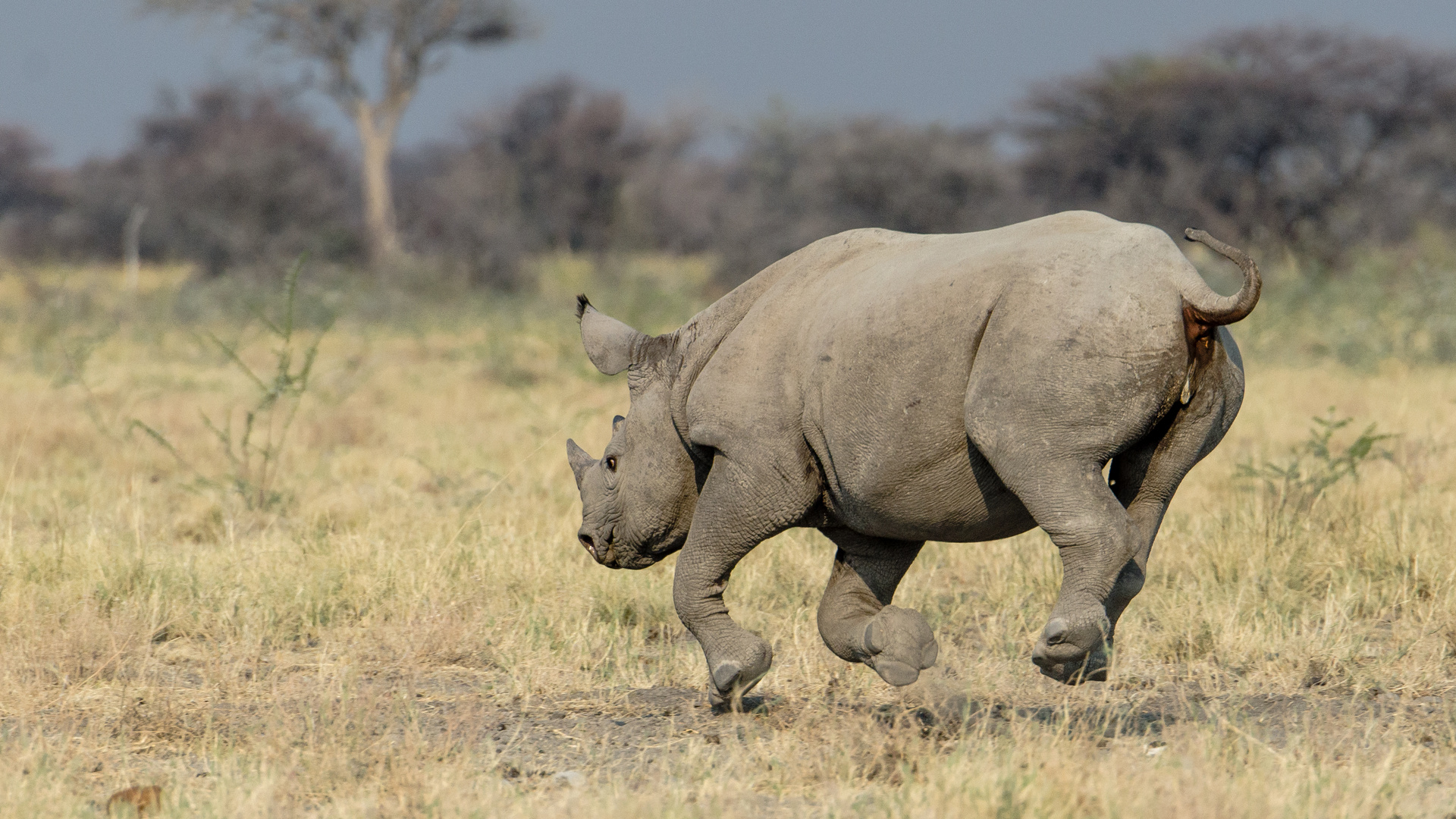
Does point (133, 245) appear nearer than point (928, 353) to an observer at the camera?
No

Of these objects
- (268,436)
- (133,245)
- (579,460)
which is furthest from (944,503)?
(133,245)

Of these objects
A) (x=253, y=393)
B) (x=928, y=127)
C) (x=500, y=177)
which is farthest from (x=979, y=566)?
(x=500, y=177)

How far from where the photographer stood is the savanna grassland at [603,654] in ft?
10.8

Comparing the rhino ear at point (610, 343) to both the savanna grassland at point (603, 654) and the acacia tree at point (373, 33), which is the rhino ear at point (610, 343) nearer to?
the savanna grassland at point (603, 654)

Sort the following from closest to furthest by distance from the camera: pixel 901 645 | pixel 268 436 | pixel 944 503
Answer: pixel 944 503 < pixel 901 645 < pixel 268 436

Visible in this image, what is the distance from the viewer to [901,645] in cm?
372

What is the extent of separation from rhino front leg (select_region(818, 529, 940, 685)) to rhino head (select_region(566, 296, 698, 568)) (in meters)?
0.46

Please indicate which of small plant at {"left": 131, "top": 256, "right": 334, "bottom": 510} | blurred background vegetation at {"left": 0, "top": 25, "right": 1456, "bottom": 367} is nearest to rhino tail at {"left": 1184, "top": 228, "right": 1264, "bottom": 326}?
small plant at {"left": 131, "top": 256, "right": 334, "bottom": 510}

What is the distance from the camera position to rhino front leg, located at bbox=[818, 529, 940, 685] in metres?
3.72

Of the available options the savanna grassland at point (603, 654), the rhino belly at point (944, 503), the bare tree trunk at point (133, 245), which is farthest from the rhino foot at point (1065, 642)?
the bare tree trunk at point (133, 245)

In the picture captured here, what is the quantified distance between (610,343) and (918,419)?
3.75 feet

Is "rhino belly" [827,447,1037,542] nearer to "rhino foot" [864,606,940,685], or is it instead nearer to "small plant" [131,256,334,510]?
"rhino foot" [864,606,940,685]

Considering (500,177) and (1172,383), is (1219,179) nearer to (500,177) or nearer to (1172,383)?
(500,177)

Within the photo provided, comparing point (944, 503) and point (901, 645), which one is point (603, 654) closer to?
point (901, 645)
